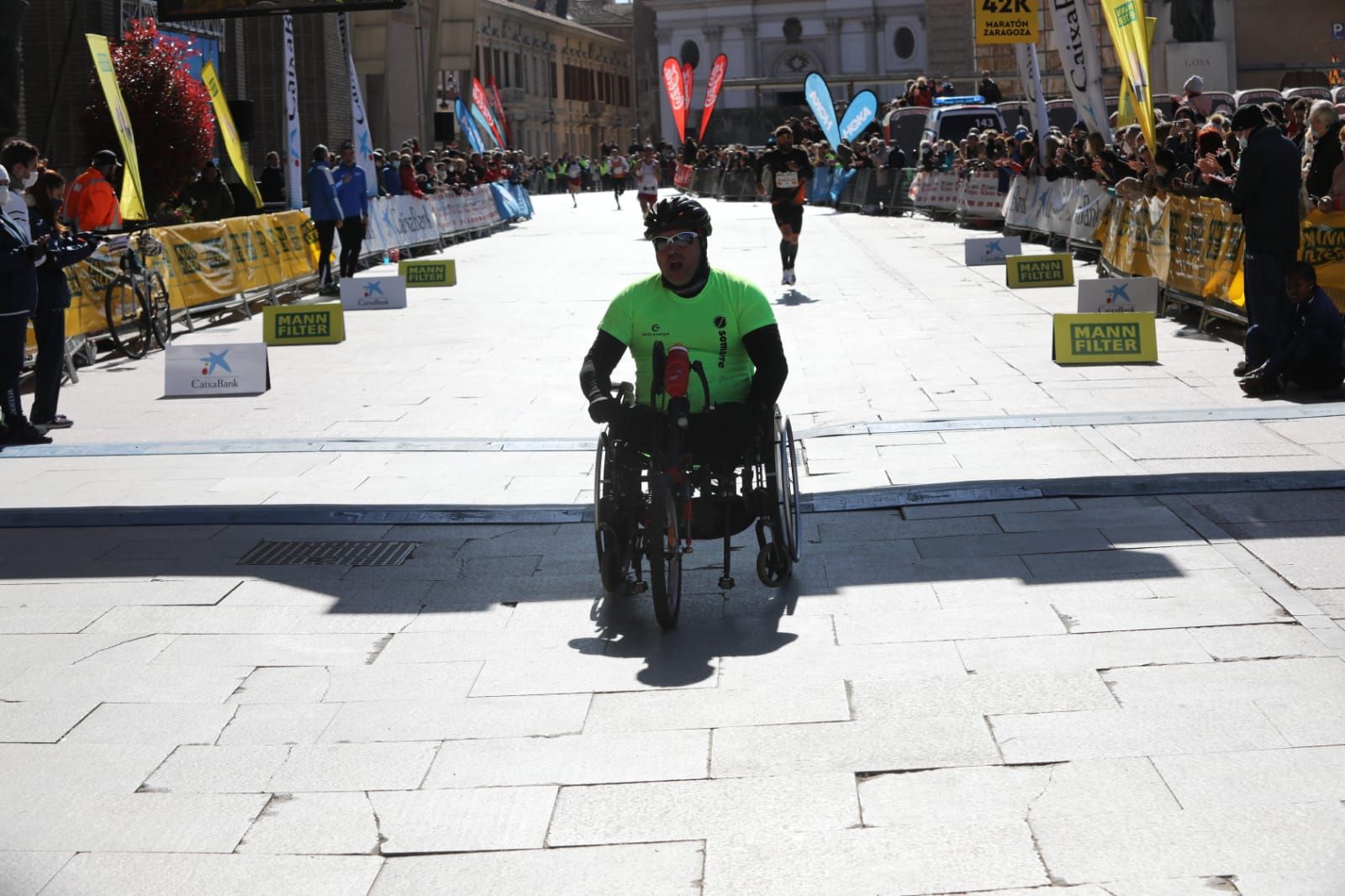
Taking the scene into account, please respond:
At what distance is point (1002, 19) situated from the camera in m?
26.1

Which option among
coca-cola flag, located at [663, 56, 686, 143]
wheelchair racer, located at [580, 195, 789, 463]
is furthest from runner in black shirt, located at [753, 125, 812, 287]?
coca-cola flag, located at [663, 56, 686, 143]

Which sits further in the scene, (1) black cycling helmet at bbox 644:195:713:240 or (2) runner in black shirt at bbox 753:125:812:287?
(2) runner in black shirt at bbox 753:125:812:287

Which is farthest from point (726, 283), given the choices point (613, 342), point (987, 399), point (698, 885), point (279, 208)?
point (279, 208)

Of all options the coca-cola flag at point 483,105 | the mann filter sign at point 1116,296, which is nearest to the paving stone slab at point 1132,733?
the mann filter sign at point 1116,296

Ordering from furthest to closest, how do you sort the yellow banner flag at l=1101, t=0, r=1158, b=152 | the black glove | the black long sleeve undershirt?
1. the yellow banner flag at l=1101, t=0, r=1158, b=152
2. the black long sleeve undershirt
3. the black glove

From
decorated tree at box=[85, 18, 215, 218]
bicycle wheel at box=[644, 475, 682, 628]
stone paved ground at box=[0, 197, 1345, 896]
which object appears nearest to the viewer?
Answer: stone paved ground at box=[0, 197, 1345, 896]

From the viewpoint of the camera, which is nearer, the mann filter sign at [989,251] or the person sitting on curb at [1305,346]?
the person sitting on curb at [1305,346]

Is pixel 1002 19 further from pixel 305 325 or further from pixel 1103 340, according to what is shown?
pixel 1103 340

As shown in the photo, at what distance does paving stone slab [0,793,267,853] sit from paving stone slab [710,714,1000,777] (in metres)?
1.24

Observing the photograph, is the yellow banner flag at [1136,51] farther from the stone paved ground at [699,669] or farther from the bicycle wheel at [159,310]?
the bicycle wheel at [159,310]

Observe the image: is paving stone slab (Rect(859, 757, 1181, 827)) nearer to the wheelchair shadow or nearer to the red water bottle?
the wheelchair shadow

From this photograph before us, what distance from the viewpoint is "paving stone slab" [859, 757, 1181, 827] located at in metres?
4.37

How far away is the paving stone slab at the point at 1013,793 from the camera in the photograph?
14.3 ft

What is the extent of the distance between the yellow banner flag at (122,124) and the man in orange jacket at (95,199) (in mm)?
585
